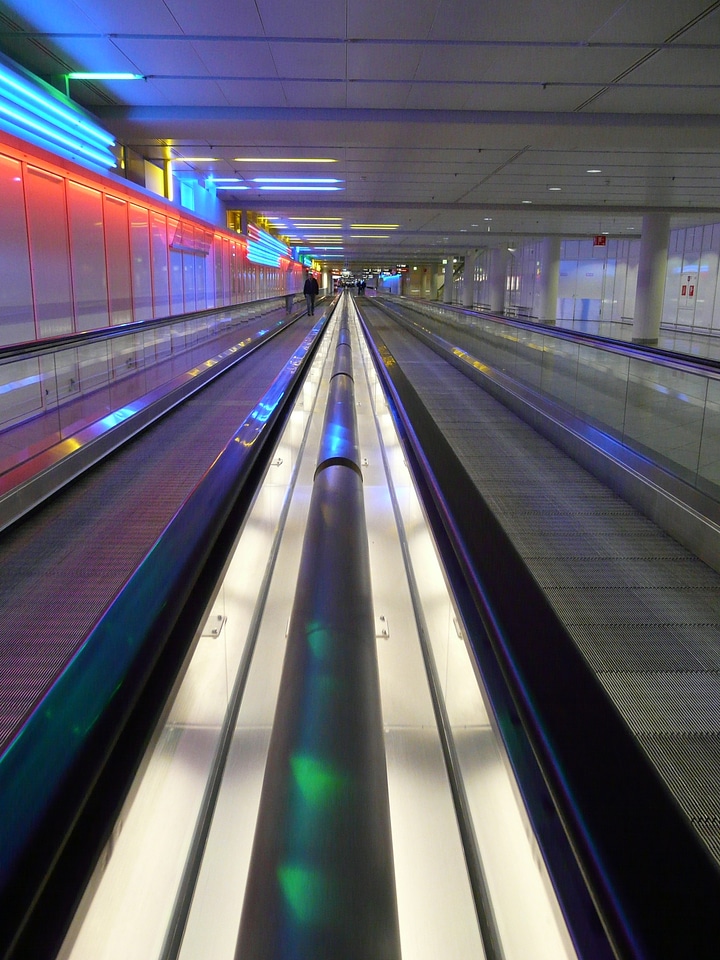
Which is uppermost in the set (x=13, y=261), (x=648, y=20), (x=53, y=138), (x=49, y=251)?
(x=648, y=20)

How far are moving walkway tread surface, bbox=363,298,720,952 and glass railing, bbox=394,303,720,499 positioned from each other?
517mm

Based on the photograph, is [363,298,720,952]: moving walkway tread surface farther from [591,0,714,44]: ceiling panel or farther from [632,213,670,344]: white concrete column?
[632,213,670,344]: white concrete column

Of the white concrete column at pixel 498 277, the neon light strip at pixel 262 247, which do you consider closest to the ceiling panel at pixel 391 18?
the neon light strip at pixel 262 247

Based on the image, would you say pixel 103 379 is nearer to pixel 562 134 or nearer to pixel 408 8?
pixel 408 8

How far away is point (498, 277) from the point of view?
123ft

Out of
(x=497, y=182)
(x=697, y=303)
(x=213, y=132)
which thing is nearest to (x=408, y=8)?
(x=213, y=132)

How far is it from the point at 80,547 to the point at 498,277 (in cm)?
3601

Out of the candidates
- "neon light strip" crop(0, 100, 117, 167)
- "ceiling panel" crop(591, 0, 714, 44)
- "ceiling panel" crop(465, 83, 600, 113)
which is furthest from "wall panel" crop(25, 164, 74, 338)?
"ceiling panel" crop(591, 0, 714, 44)

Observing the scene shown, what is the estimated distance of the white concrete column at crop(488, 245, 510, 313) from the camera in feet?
121

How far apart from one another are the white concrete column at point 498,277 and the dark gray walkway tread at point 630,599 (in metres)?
32.1

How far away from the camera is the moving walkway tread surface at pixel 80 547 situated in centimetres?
303

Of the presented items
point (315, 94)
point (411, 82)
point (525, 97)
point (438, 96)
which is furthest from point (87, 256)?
point (525, 97)

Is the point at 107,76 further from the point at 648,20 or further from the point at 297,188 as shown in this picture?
the point at 297,188

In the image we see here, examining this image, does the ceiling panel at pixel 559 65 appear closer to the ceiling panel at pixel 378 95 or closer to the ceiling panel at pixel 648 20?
the ceiling panel at pixel 648 20
